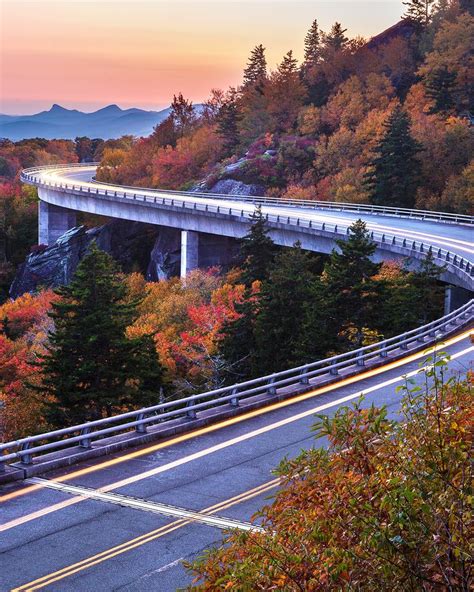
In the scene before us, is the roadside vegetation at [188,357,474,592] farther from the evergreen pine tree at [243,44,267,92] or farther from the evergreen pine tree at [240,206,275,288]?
the evergreen pine tree at [243,44,267,92]

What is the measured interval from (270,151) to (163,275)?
2644 centimetres

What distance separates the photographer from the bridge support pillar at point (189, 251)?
76625 mm

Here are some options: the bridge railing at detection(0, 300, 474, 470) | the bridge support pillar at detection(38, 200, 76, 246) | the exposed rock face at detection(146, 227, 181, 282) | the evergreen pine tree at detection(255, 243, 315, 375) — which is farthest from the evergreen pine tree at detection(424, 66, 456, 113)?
the bridge railing at detection(0, 300, 474, 470)

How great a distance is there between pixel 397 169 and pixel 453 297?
3397cm

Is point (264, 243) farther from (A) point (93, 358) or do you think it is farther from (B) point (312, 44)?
(B) point (312, 44)

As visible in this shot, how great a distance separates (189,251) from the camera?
7706 centimetres

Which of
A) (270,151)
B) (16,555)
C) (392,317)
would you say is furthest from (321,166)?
(16,555)

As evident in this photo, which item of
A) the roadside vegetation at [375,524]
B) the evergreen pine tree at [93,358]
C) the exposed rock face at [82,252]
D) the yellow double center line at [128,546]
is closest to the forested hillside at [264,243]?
the evergreen pine tree at [93,358]

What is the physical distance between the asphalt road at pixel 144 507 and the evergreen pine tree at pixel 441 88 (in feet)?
267

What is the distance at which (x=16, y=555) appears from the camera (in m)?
12.8

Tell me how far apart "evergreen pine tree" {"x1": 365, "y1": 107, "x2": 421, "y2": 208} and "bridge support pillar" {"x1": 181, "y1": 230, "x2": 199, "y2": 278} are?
658 inches

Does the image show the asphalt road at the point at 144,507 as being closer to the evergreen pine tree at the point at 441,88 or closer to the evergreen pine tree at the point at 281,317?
the evergreen pine tree at the point at 281,317

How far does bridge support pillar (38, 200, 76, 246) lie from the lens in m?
105

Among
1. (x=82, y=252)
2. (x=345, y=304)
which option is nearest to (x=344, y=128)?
(x=82, y=252)
